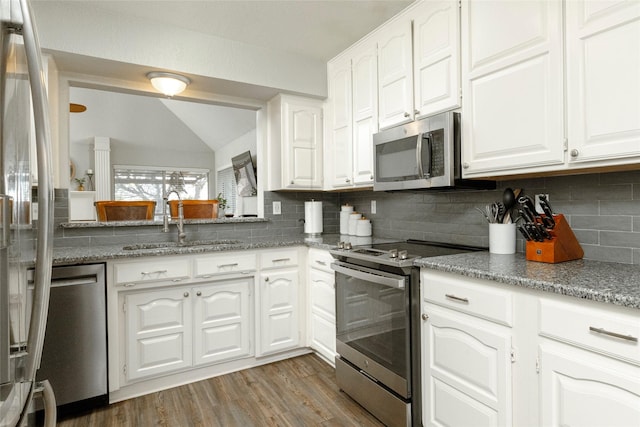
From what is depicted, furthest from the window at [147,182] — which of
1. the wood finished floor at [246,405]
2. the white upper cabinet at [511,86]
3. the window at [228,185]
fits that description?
the white upper cabinet at [511,86]

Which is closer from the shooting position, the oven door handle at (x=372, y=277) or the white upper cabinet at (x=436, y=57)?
the oven door handle at (x=372, y=277)

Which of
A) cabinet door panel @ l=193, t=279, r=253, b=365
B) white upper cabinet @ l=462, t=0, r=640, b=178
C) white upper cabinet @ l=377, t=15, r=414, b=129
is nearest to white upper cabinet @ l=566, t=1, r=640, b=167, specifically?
white upper cabinet @ l=462, t=0, r=640, b=178

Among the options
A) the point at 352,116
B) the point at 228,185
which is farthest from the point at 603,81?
the point at 228,185

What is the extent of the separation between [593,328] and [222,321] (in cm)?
206

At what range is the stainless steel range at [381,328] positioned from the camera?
176 cm

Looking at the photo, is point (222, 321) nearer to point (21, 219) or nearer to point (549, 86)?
point (21, 219)

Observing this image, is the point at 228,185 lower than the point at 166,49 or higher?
lower

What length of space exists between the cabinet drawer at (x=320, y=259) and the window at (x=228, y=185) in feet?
12.2

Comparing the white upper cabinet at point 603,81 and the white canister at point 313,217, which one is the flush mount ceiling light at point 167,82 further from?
the white upper cabinet at point 603,81

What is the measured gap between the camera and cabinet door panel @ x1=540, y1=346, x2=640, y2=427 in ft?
3.47

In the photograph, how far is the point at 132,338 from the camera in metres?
2.22

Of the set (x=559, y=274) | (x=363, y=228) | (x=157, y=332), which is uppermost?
(x=363, y=228)

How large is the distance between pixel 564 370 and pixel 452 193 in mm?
1348

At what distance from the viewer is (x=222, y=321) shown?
2.48m
